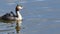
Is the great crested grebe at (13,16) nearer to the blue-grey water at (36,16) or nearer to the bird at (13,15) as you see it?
the bird at (13,15)

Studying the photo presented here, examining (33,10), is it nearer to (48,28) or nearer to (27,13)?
(27,13)

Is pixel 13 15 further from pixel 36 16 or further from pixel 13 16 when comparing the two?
pixel 36 16

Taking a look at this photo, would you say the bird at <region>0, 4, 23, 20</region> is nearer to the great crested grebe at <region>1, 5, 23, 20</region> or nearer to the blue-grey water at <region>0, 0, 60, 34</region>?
the great crested grebe at <region>1, 5, 23, 20</region>

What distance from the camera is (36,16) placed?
19484 millimetres

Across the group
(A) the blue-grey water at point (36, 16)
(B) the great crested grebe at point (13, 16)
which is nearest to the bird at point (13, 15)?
(B) the great crested grebe at point (13, 16)

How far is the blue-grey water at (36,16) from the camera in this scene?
54.5ft

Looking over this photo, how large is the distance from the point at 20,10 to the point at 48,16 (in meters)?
2.58

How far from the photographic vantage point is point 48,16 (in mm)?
19359

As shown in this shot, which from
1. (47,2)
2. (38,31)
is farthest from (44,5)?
(38,31)

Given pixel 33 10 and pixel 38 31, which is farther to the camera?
pixel 33 10

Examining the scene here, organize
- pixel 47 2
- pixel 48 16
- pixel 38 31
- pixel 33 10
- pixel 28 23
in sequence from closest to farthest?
pixel 38 31
pixel 28 23
pixel 48 16
pixel 33 10
pixel 47 2

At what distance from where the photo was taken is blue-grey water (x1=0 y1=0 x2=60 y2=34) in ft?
54.5

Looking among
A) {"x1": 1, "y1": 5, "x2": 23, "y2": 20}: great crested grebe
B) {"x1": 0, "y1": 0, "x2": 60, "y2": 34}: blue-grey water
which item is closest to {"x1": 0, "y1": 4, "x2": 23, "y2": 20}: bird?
{"x1": 1, "y1": 5, "x2": 23, "y2": 20}: great crested grebe

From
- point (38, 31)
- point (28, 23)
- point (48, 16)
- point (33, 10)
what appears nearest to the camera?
point (38, 31)
